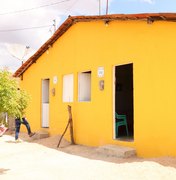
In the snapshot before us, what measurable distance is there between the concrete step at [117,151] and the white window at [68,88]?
3.61 metres

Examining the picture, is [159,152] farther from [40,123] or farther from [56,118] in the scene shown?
[40,123]

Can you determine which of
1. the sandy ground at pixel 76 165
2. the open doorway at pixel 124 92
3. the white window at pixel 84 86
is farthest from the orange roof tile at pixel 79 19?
the sandy ground at pixel 76 165

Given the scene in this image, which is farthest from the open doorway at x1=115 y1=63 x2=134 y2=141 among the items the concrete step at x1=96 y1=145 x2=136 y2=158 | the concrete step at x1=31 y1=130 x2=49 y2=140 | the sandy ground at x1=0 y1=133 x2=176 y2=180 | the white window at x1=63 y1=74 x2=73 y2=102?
the concrete step at x1=96 y1=145 x2=136 y2=158

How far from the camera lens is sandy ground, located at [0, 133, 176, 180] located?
7457 mm

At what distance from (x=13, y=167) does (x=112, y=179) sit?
3.00 meters

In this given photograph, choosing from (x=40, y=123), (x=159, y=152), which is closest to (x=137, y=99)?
(x=159, y=152)

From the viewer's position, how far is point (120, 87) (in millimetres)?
15125

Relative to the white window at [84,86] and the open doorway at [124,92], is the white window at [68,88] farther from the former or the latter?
the open doorway at [124,92]

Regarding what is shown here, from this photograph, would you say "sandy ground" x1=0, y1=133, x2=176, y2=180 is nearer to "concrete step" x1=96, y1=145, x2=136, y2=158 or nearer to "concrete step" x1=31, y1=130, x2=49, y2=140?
"concrete step" x1=96, y1=145, x2=136, y2=158

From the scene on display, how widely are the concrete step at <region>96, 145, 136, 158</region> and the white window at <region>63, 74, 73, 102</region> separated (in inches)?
142

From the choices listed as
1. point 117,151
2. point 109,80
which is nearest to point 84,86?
point 109,80

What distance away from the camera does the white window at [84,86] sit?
42.1 feet

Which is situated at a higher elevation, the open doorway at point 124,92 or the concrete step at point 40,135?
Answer: the open doorway at point 124,92

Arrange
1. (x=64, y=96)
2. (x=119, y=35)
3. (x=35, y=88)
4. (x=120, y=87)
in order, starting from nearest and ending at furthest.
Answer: (x=119, y=35)
(x=64, y=96)
(x=120, y=87)
(x=35, y=88)
